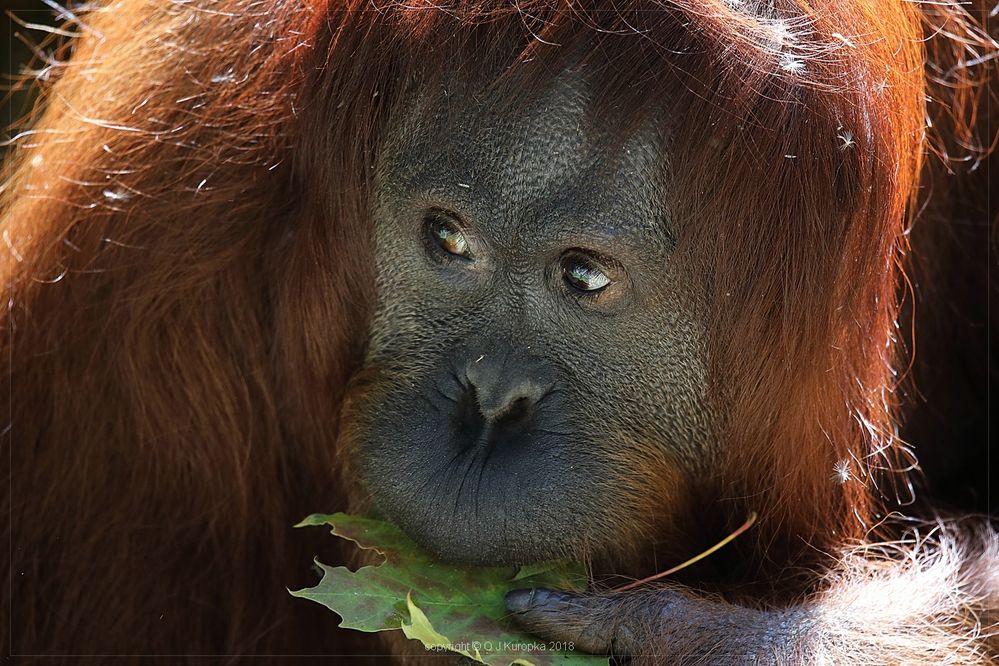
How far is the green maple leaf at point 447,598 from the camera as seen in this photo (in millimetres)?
1939

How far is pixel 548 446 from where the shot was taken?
6.30ft

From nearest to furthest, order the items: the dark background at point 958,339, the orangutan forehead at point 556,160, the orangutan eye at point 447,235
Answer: the orangutan forehead at point 556,160, the orangutan eye at point 447,235, the dark background at point 958,339

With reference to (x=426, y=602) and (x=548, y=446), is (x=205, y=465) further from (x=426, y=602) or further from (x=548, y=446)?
(x=548, y=446)

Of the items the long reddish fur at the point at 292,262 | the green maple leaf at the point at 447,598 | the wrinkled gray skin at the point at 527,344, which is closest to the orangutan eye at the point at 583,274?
the wrinkled gray skin at the point at 527,344

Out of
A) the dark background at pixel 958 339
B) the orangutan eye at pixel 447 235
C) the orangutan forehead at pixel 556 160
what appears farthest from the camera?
the dark background at pixel 958 339

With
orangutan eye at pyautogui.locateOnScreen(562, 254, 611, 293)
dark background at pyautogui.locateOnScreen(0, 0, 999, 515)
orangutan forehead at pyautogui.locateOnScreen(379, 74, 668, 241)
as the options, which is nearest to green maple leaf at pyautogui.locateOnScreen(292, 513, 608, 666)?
orangutan eye at pyautogui.locateOnScreen(562, 254, 611, 293)

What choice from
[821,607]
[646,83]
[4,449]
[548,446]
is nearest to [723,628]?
[821,607]

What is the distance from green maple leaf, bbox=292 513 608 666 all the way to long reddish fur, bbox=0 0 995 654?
21 centimetres

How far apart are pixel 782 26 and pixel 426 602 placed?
106 centimetres

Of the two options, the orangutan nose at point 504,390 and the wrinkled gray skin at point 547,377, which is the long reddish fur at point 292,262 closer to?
the wrinkled gray skin at point 547,377

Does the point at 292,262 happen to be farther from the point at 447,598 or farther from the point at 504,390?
the point at 447,598

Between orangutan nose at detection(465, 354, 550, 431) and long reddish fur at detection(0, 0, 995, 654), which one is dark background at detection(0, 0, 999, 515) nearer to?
long reddish fur at detection(0, 0, 995, 654)

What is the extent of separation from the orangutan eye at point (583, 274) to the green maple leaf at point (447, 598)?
0.45 m

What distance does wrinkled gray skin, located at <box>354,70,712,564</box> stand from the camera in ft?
6.19
